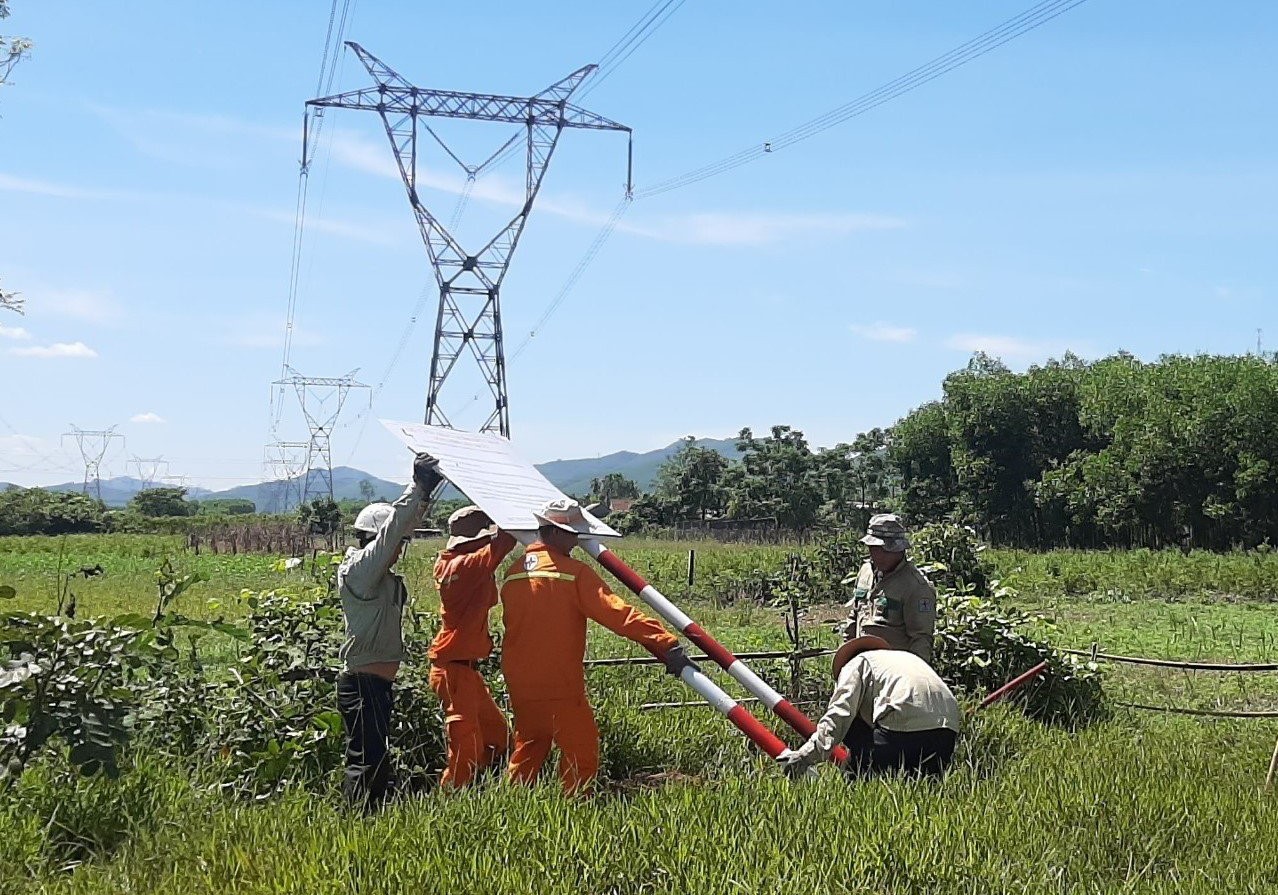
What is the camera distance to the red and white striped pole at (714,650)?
19.5 feet

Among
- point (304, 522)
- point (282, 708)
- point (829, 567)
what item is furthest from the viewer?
point (304, 522)

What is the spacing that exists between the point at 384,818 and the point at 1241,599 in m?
20.8

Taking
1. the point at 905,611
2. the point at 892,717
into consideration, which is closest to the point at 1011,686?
the point at 905,611

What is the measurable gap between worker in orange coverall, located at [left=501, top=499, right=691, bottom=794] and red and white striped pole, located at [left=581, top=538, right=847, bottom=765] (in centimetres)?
15

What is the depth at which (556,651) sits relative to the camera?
586 centimetres

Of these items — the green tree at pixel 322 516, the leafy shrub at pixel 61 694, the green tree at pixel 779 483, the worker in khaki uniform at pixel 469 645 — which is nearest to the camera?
the leafy shrub at pixel 61 694

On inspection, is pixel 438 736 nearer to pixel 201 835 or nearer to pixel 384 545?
pixel 384 545

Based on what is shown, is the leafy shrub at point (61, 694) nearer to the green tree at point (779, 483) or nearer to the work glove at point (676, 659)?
the work glove at point (676, 659)

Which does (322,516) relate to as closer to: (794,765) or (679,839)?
(794,765)

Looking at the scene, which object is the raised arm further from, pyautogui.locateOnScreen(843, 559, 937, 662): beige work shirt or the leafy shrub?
pyautogui.locateOnScreen(843, 559, 937, 662): beige work shirt

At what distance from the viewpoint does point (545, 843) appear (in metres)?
4.39

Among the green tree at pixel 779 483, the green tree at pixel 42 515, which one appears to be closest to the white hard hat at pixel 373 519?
the green tree at pixel 779 483

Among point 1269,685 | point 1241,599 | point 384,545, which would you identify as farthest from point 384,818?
point 1241,599

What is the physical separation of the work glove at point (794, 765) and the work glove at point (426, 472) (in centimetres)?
216
